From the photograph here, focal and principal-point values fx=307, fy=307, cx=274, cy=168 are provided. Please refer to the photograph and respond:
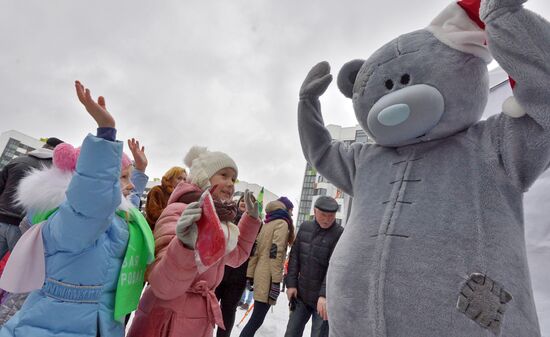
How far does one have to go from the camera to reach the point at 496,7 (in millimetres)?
930

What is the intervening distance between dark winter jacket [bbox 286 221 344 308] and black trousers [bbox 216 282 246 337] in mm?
511

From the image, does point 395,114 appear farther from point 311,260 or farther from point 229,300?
point 229,300

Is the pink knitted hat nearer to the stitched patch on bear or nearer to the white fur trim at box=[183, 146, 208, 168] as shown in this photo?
the white fur trim at box=[183, 146, 208, 168]

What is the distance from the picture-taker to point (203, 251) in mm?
1347

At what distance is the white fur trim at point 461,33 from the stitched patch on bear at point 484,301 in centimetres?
79

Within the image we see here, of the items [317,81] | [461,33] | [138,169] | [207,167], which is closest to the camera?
[461,33]

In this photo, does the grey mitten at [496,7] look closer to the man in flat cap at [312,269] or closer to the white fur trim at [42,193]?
the white fur trim at [42,193]

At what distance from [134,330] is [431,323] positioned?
1389 millimetres

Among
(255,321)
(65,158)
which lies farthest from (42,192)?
(255,321)

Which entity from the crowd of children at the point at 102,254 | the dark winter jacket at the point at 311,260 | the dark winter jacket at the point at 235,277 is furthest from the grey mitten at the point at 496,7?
the dark winter jacket at the point at 235,277

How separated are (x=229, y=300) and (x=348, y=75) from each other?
2367 mm

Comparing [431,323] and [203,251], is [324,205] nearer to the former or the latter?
[203,251]

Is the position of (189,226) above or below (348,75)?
below

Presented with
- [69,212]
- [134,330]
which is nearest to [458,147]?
[69,212]
